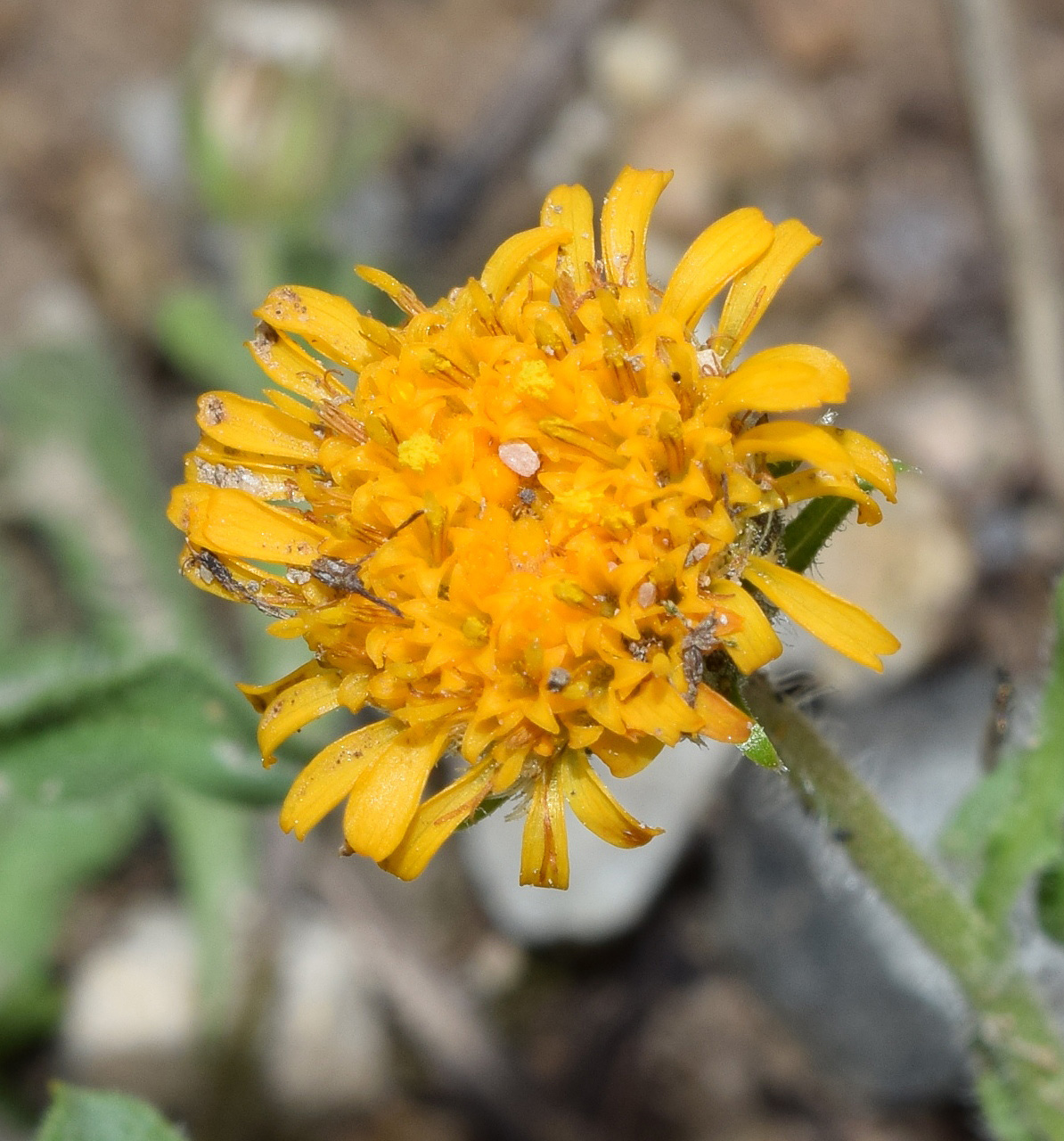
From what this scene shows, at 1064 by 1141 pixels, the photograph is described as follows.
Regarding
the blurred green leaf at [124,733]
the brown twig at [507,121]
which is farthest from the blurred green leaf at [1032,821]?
the brown twig at [507,121]

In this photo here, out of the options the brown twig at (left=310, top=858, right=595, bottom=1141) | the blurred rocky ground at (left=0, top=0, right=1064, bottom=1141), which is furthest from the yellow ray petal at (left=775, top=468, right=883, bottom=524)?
the brown twig at (left=310, top=858, right=595, bottom=1141)

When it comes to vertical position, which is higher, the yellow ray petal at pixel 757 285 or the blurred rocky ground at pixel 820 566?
the yellow ray petal at pixel 757 285

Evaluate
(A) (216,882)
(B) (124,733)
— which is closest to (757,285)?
(B) (124,733)

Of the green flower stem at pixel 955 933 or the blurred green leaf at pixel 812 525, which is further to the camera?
the green flower stem at pixel 955 933

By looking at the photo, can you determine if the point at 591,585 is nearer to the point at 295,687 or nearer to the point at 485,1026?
the point at 295,687

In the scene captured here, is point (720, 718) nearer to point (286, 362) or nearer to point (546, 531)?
point (546, 531)

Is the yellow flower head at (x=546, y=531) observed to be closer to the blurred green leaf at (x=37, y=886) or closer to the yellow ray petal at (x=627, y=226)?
the yellow ray petal at (x=627, y=226)

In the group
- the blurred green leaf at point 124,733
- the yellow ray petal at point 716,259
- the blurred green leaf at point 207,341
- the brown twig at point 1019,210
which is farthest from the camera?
the blurred green leaf at point 207,341

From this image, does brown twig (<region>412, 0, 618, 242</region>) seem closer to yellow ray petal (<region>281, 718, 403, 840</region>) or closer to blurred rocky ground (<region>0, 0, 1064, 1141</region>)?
blurred rocky ground (<region>0, 0, 1064, 1141</region>)
